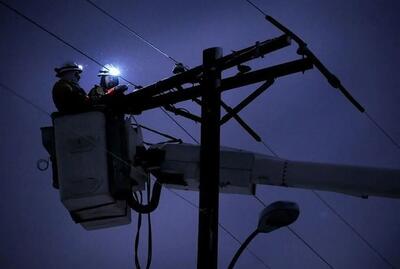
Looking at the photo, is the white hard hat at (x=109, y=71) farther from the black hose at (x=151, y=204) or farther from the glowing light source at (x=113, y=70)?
the black hose at (x=151, y=204)

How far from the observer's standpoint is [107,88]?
785 centimetres

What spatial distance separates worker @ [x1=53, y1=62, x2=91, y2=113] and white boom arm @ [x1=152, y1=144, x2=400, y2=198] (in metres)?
1.60

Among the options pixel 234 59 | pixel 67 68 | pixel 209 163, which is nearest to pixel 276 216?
pixel 209 163

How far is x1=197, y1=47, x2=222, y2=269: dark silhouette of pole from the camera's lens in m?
5.03

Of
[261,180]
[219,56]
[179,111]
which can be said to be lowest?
[261,180]

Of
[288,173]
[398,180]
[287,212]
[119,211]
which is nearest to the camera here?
[287,212]

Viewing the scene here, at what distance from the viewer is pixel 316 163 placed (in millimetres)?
6098

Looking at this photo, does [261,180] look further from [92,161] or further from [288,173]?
[92,161]

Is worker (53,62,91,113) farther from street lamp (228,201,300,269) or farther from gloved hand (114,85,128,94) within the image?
street lamp (228,201,300,269)

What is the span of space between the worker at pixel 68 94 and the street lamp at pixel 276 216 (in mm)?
2892

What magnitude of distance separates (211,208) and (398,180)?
7.42 ft

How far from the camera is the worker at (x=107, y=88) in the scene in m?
6.89

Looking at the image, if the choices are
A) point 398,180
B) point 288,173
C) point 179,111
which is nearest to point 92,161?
point 179,111

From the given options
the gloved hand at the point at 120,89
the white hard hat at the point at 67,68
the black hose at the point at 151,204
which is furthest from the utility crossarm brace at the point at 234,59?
the white hard hat at the point at 67,68
